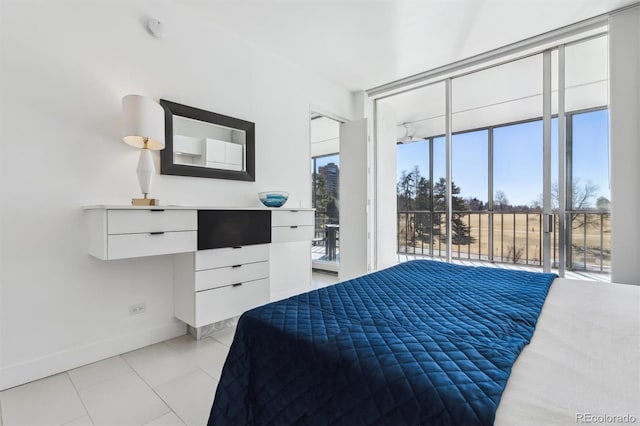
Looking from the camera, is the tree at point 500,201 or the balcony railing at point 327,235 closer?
the tree at point 500,201

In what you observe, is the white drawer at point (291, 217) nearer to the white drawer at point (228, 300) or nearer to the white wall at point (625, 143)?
the white drawer at point (228, 300)

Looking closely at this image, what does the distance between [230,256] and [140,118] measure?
1.15 meters

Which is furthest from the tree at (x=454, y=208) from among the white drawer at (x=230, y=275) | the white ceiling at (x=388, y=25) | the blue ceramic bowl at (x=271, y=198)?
the white drawer at (x=230, y=275)

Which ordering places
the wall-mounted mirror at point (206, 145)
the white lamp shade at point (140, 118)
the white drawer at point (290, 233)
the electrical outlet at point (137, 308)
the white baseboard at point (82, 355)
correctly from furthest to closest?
the white drawer at point (290, 233) → the wall-mounted mirror at point (206, 145) → the electrical outlet at point (137, 308) → the white lamp shade at point (140, 118) → the white baseboard at point (82, 355)

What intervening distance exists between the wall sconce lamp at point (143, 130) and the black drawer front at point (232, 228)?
1.25 feet

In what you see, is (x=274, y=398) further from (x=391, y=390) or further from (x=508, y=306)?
(x=508, y=306)

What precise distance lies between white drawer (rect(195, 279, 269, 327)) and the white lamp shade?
1167mm

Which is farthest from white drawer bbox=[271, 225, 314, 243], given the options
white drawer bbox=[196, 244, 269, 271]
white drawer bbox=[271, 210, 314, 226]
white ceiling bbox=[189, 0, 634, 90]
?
white ceiling bbox=[189, 0, 634, 90]

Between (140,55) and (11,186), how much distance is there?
1228 millimetres

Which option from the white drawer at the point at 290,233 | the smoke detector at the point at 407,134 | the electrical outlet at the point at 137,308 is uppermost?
the smoke detector at the point at 407,134

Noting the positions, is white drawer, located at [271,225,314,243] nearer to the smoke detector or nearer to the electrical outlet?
the electrical outlet

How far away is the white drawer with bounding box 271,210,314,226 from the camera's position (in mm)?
2796

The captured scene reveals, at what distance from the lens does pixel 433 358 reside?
0.78 m

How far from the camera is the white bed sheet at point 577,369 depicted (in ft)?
1.90
